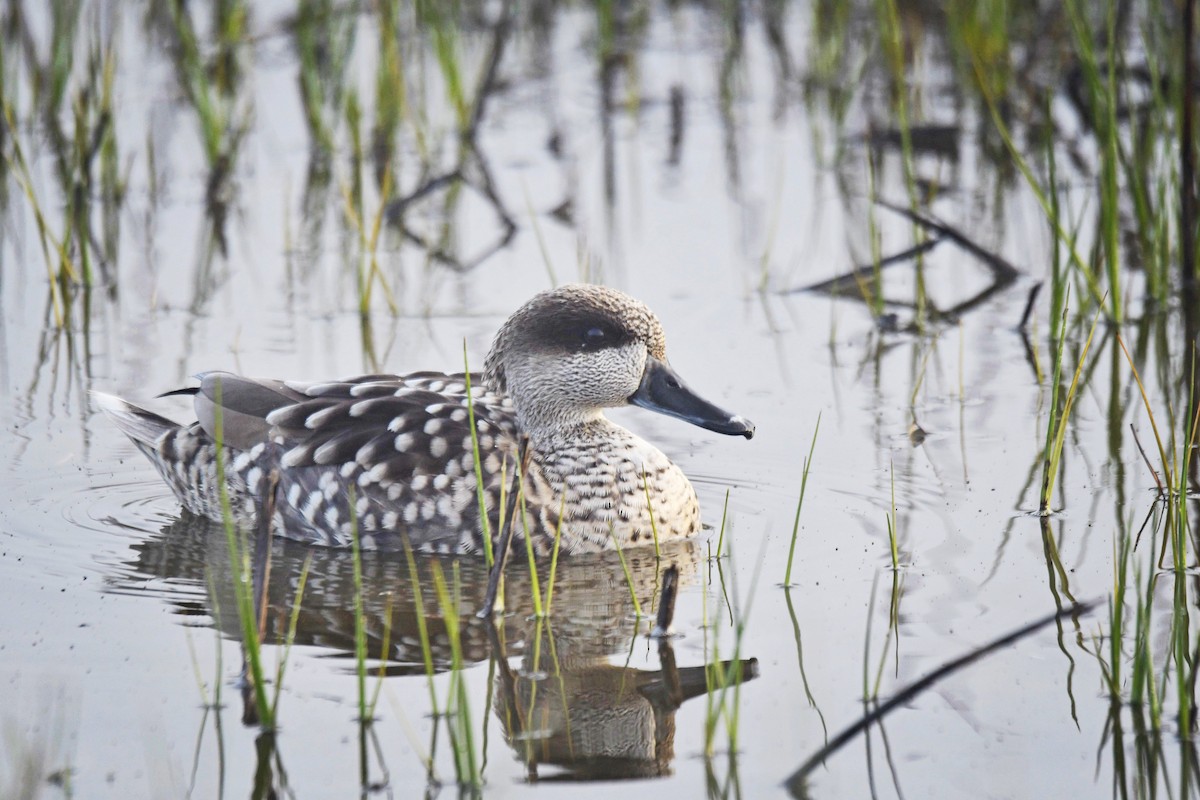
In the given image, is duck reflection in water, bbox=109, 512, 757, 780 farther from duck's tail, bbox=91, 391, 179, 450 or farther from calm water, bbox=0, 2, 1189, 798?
duck's tail, bbox=91, 391, 179, 450

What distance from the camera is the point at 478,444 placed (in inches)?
236

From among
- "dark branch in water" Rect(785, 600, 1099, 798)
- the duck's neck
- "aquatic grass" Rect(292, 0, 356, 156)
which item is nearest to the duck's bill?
the duck's neck

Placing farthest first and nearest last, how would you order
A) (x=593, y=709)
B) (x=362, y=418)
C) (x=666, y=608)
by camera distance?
(x=362, y=418) < (x=666, y=608) < (x=593, y=709)

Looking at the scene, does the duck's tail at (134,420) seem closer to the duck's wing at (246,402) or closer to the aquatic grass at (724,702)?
the duck's wing at (246,402)

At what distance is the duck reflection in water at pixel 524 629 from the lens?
14.2 ft

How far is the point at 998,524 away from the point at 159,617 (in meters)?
2.80

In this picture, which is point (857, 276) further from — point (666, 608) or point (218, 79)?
point (218, 79)

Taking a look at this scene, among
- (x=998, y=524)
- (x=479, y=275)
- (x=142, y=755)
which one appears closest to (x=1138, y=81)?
(x=479, y=275)

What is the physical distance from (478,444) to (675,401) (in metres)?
0.72

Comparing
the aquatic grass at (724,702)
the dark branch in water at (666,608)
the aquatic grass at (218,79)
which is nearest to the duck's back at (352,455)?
the dark branch in water at (666,608)

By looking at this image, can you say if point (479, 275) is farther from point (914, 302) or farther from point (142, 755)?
point (142, 755)

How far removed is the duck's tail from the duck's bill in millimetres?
1834

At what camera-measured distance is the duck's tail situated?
257 inches

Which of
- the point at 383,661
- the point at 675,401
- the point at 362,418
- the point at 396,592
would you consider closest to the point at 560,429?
the point at 675,401
